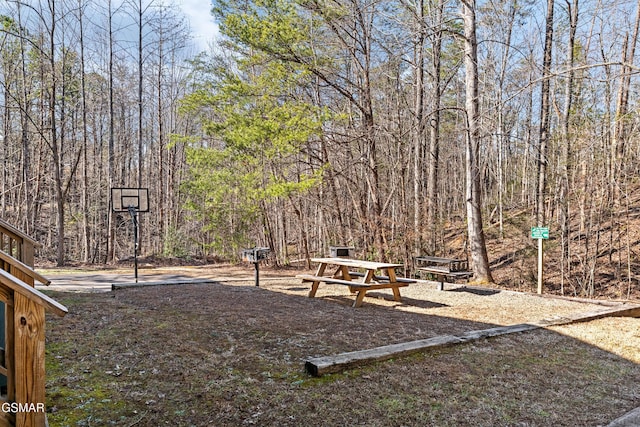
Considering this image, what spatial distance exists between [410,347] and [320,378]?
3.41ft

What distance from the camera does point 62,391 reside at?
269cm

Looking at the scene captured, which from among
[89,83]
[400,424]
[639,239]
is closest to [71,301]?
[400,424]

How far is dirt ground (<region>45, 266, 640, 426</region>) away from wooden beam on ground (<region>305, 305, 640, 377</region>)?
0.21ft

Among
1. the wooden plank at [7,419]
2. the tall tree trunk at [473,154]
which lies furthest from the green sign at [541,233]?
the wooden plank at [7,419]

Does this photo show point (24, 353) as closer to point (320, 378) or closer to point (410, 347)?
point (320, 378)

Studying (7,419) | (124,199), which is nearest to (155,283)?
(124,199)

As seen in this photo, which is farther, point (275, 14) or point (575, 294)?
point (275, 14)

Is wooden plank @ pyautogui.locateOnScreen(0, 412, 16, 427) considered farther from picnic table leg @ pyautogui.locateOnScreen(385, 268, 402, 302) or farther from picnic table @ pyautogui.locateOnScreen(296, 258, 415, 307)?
picnic table leg @ pyautogui.locateOnScreen(385, 268, 402, 302)

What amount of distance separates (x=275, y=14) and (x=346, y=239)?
6441 mm

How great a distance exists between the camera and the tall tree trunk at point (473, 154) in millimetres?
8242

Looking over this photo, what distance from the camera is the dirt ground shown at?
2.49 m

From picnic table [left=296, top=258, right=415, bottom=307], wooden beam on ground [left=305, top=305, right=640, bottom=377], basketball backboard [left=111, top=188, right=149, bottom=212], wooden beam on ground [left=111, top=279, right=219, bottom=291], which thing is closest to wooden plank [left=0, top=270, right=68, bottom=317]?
wooden beam on ground [left=305, top=305, right=640, bottom=377]

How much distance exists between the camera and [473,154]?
8.29 meters

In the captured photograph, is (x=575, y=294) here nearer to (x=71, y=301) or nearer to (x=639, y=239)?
(x=639, y=239)
